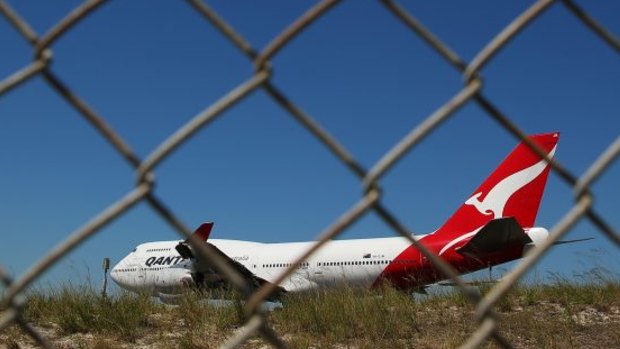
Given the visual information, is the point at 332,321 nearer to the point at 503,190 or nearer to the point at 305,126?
the point at 305,126

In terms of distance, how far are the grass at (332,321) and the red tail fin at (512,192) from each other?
860 centimetres

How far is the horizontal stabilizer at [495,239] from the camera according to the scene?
13383mm

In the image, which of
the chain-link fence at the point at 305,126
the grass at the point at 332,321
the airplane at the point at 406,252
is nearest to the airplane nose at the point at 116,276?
the airplane at the point at 406,252

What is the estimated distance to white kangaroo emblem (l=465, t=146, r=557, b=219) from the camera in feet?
50.5

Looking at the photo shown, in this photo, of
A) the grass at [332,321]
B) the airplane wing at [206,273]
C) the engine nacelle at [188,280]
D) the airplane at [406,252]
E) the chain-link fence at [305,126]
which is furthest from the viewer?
the engine nacelle at [188,280]

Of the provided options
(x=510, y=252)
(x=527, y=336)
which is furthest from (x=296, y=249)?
(x=527, y=336)

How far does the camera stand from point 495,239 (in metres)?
14.2

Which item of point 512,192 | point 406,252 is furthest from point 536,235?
point 406,252

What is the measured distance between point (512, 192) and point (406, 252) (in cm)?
297

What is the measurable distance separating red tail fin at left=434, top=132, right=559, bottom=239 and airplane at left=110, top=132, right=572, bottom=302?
22 millimetres

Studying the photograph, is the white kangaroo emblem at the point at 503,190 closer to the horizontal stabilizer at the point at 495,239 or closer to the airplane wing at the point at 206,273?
the horizontal stabilizer at the point at 495,239

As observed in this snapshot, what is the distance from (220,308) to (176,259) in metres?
13.6

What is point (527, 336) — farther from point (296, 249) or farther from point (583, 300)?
point (296, 249)

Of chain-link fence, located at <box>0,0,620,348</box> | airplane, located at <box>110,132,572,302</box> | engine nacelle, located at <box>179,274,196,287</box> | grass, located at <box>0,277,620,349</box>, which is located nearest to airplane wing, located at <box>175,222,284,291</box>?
airplane, located at <box>110,132,572,302</box>
